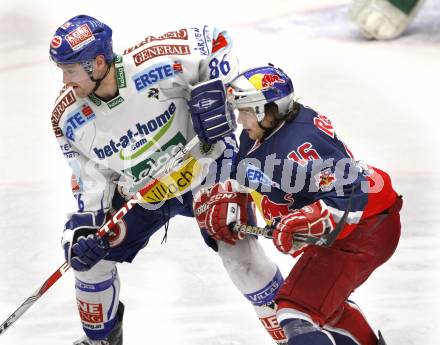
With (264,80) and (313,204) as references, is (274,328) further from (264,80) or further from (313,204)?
(264,80)

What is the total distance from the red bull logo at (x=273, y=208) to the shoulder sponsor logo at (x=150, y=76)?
22.3 inches

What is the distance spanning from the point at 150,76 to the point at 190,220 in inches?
53.3

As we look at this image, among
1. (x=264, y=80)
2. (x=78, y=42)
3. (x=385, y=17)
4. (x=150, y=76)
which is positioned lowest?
(x=385, y=17)

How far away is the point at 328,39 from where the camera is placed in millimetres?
7062

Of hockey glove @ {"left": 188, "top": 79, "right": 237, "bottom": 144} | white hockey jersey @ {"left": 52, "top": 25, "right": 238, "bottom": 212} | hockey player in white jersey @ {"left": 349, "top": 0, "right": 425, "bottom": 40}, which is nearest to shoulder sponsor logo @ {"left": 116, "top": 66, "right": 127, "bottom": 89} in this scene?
white hockey jersey @ {"left": 52, "top": 25, "right": 238, "bottom": 212}

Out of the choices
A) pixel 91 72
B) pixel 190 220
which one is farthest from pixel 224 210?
pixel 190 220

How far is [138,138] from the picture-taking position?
4082mm

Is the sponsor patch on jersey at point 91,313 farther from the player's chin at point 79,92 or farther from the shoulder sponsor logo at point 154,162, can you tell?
the player's chin at point 79,92

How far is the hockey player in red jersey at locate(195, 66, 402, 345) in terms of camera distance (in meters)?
3.57

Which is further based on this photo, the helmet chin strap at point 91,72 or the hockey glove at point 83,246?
the hockey glove at point 83,246

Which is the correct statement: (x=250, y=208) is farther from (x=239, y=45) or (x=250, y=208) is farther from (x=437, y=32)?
(x=437, y=32)

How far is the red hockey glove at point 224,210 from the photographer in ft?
12.7

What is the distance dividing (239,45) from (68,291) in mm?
2665

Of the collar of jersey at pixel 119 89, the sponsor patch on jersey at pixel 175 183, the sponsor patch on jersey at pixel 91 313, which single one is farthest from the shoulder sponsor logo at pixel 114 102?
the sponsor patch on jersey at pixel 91 313
